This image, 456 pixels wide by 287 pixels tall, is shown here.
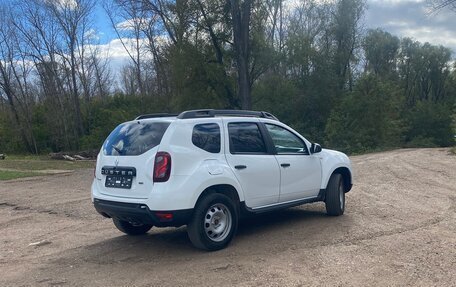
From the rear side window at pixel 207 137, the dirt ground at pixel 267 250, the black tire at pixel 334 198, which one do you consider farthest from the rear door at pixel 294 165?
the rear side window at pixel 207 137

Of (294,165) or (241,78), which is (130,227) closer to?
(294,165)

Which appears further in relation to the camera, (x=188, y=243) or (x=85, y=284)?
(x=188, y=243)

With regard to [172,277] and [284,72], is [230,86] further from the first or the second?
[172,277]

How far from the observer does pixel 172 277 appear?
5.25 m

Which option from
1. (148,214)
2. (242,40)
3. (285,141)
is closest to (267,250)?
(148,214)

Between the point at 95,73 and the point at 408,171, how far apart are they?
4365 cm

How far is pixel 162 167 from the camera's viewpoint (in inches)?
227

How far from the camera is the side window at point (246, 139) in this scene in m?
6.66

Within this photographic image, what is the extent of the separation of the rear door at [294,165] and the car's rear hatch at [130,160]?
2.05m

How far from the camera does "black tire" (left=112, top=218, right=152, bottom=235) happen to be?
23.7ft

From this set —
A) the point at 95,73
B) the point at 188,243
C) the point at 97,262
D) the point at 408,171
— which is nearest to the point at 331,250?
the point at 188,243

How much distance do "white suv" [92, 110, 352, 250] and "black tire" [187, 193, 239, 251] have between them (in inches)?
0.5

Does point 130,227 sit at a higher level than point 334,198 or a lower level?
lower

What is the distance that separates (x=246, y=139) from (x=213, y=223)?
4.64 ft
